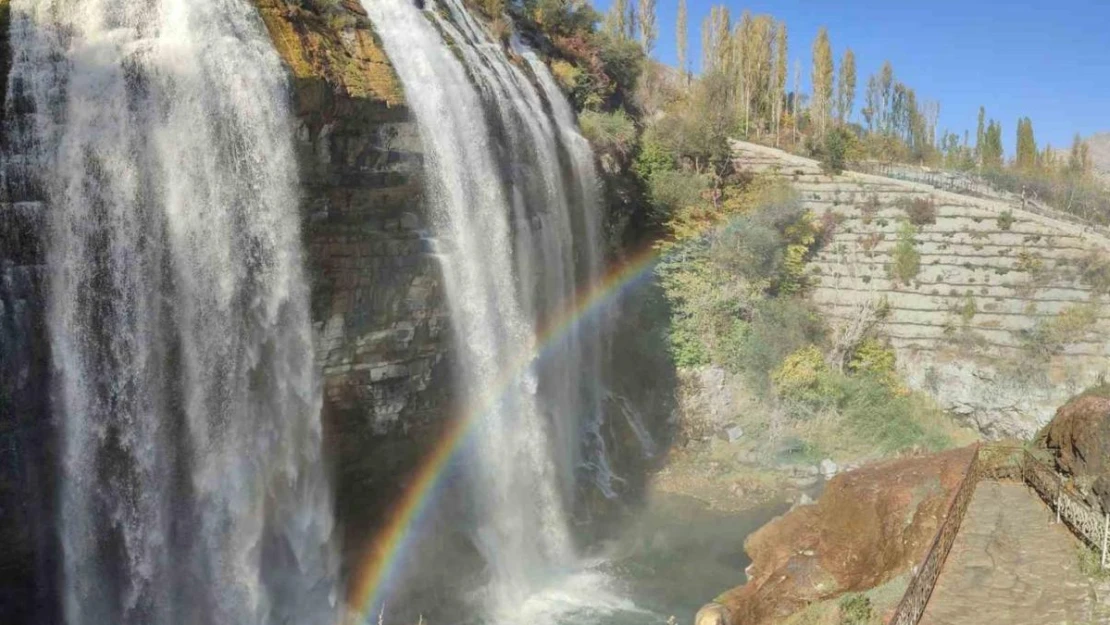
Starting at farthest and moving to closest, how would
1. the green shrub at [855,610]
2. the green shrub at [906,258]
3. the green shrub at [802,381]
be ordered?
the green shrub at [906,258]
the green shrub at [802,381]
the green shrub at [855,610]

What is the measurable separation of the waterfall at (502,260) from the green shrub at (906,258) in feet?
38.2

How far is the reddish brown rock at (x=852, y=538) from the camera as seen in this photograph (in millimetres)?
11625

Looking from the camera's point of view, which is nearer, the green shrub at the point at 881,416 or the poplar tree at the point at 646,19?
the green shrub at the point at 881,416

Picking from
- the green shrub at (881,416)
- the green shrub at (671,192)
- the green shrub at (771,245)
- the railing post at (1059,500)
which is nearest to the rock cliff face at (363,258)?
the railing post at (1059,500)

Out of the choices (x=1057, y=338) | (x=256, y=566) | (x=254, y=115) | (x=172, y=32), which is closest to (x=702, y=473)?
(x=1057, y=338)

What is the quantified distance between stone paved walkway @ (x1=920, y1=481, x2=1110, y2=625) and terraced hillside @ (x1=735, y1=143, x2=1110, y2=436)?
43.3 ft

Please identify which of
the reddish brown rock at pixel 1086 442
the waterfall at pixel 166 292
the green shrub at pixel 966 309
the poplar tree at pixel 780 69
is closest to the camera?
the reddish brown rock at pixel 1086 442

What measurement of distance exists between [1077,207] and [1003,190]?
2.33m

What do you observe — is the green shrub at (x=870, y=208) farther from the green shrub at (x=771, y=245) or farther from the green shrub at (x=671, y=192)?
the green shrub at (x=671, y=192)

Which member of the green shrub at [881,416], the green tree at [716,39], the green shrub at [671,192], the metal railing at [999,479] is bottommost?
the green shrub at [881,416]

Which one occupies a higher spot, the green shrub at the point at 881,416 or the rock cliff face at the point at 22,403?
the rock cliff face at the point at 22,403

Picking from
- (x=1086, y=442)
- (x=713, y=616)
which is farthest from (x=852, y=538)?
(x=1086, y=442)

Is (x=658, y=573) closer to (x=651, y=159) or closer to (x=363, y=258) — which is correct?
(x=363, y=258)

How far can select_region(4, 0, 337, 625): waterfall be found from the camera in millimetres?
11555
